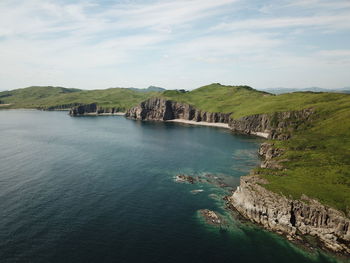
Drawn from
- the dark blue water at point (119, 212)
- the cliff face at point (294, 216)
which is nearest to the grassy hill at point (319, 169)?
the cliff face at point (294, 216)

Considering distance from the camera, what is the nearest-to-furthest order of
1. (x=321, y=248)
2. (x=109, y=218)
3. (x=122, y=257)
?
1. (x=122, y=257)
2. (x=321, y=248)
3. (x=109, y=218)

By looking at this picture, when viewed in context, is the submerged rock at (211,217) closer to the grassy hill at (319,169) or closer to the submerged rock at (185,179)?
the grassy hill at (319,169)

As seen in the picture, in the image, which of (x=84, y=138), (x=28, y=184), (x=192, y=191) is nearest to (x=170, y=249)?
(x=192, y=191)

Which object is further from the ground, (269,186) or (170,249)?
(269,186)

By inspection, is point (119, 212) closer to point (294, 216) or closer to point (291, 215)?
point (291, 215)

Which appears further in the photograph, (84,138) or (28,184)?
(84,138)

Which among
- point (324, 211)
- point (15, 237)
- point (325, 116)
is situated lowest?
point (15, 237)

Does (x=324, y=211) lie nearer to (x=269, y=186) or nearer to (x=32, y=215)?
(x=269, y=186)
